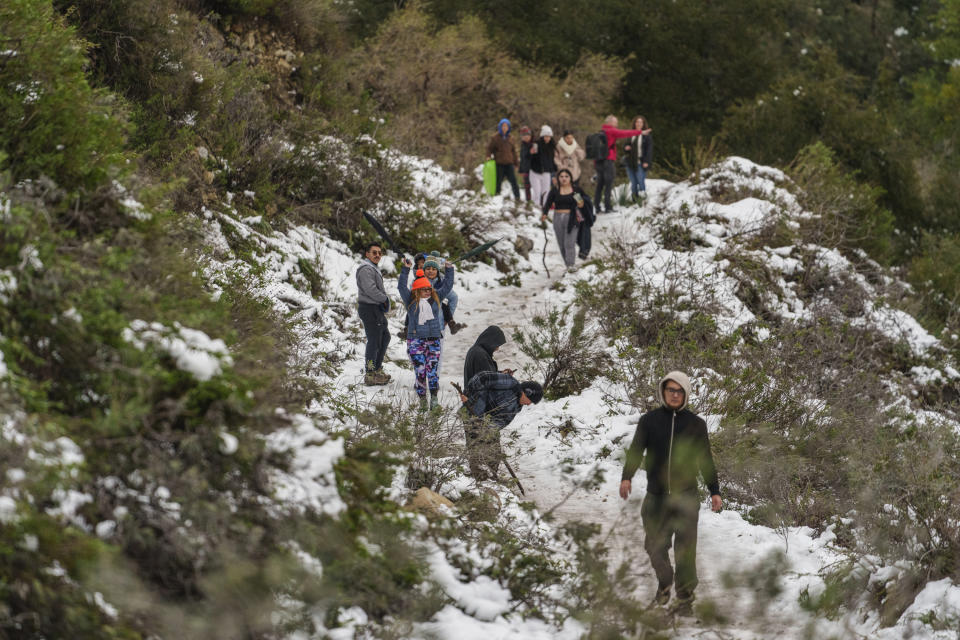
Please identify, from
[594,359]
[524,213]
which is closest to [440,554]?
[594,359]

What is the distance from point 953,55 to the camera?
33.7 m

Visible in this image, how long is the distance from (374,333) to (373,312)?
28 cm

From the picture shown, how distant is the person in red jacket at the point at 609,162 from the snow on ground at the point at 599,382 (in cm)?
59

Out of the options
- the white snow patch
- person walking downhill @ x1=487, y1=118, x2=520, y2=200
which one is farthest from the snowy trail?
person walking downhill @ x1=487, y1=118, x2=520, y2=200

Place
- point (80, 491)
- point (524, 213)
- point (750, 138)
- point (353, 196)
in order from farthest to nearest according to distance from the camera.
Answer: point (750, 138) → point (524, 213) → point (353, 196) → point (80, 491)

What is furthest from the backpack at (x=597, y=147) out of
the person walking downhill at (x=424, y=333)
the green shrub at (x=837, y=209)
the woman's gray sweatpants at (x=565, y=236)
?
the person walking downhill at (x=424, y=333)

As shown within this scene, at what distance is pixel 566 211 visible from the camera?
13.6 meters

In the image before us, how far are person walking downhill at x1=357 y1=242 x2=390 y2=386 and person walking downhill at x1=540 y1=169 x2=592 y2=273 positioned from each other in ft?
14.1

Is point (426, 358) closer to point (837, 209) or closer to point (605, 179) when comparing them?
point (605, 179)

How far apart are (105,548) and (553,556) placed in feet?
10.6

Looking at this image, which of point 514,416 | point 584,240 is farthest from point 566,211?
point 514,416

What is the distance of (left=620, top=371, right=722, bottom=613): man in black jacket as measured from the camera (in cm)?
570

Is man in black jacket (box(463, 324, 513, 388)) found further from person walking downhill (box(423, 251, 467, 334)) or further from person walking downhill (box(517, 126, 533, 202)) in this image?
person walking downhill (box(517, 126, 533, 202))

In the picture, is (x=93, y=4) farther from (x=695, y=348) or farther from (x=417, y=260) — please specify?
(x=695, y=348)
